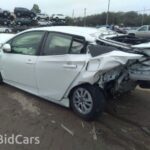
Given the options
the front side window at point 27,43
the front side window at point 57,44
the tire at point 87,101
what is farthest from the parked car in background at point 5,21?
the tire at point 87,101

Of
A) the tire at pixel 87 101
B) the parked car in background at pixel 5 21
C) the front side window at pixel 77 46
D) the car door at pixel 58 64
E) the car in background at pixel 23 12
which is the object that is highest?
the front side window at pixel 77 46

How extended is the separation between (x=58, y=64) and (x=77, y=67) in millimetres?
426

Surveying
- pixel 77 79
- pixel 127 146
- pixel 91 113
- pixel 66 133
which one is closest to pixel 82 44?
pixel 77 79

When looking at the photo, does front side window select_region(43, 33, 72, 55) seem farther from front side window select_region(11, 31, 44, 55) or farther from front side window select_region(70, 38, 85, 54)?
front side window select_region(11, 31, 44, 55)

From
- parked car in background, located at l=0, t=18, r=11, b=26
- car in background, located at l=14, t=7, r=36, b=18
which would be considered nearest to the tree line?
car in background, located at l=14, t=7, r=36, b=18

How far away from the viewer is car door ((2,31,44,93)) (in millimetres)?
5961

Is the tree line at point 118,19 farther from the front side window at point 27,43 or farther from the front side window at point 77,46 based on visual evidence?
the front side window at point 77,46

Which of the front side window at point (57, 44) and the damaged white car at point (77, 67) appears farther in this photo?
the front side window at point (57, 44)

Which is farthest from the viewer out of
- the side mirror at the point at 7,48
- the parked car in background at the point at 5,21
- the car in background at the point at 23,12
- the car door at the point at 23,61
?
the car in background at the point at 23,12

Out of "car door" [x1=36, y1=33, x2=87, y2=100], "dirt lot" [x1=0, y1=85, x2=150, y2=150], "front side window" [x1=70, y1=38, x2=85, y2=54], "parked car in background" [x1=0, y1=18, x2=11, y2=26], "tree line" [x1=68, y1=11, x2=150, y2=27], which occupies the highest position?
"front side window" [x1=70, y1=38, x2=85, y2=54]

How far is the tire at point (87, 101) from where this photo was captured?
505 cm

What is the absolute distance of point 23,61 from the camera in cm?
609

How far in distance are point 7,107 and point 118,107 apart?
2.11 meters

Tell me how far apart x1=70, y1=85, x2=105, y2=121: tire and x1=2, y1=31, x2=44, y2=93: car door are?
3.41 feet
